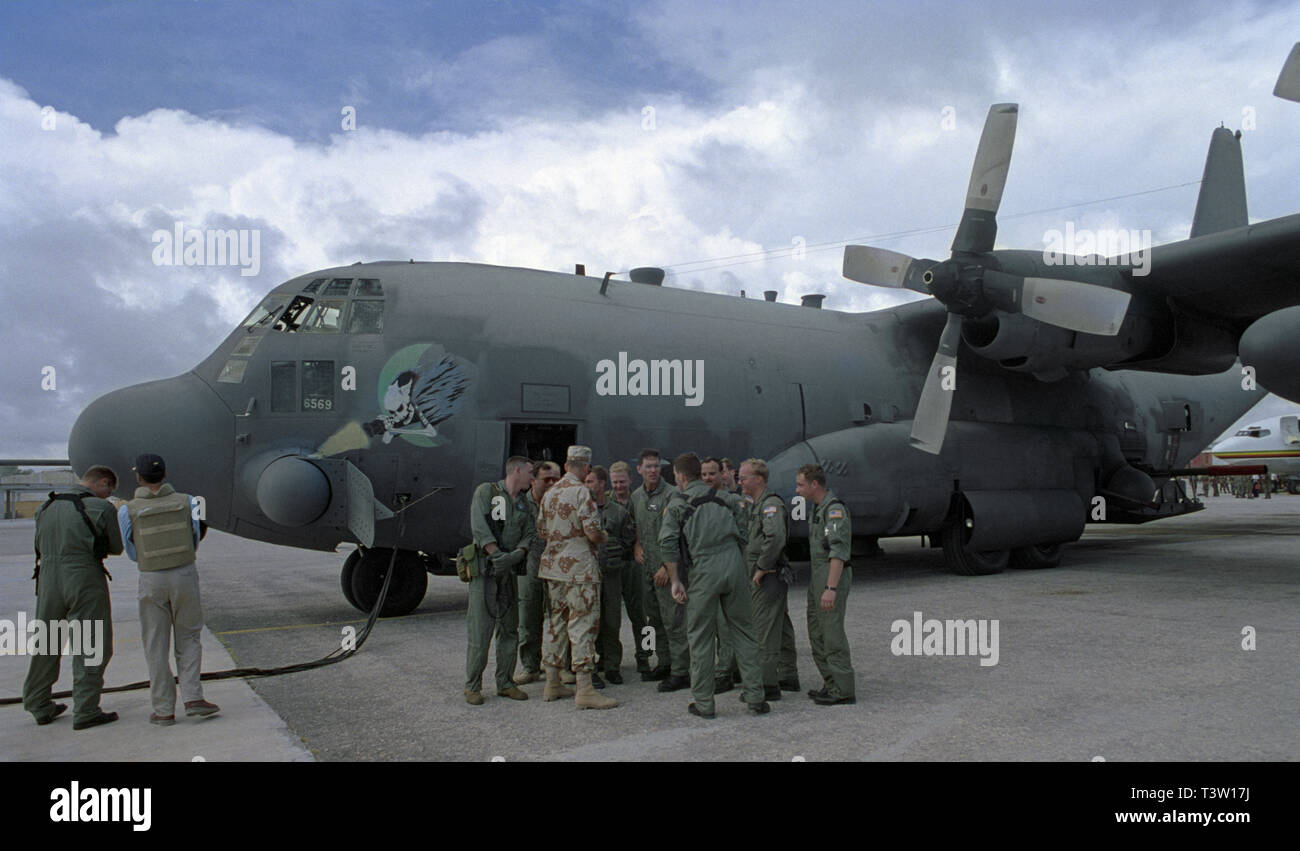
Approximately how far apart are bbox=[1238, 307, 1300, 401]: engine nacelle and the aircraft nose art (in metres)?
11.8

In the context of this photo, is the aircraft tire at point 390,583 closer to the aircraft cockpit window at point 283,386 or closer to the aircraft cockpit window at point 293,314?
the aircraft cockpit window at point 283,386

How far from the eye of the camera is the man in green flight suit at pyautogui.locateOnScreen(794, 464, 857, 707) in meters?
6.21

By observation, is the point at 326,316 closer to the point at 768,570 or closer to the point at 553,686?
the point at 553,686

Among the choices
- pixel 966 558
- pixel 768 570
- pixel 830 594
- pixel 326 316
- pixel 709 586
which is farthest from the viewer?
pixel 966 558

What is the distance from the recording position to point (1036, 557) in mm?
14797

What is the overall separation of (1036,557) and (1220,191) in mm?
8005

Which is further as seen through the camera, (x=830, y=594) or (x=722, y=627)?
(x=722, y=627)

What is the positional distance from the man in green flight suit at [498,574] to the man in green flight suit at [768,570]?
5.70 ft


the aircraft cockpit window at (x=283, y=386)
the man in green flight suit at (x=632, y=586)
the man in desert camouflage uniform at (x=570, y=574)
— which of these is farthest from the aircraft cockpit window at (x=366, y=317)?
the man in desert camouflage uniform at (x=570, y=574)

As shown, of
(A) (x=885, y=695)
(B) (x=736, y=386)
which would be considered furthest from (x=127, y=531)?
(B) (x=736, y=386)

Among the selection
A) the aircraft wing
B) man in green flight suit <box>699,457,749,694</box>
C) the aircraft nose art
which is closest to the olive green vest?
the aircraft nose art

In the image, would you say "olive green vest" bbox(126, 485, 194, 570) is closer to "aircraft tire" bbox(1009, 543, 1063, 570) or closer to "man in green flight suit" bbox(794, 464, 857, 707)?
"man in green flight suit" bbox(794, 464, 857, 707)

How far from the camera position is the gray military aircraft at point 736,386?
9.70m

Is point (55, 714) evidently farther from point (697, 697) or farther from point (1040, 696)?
point (1040, 696)
